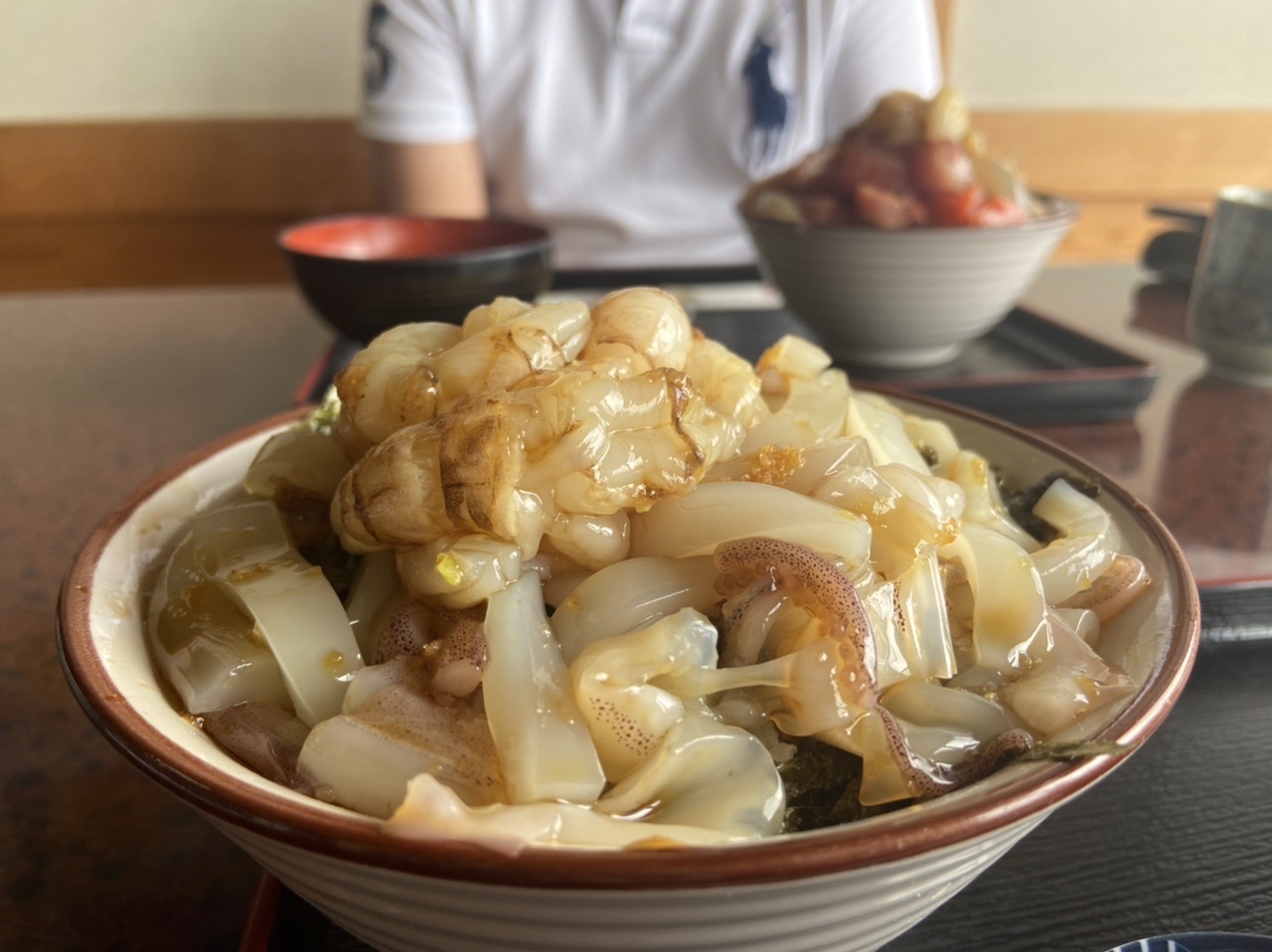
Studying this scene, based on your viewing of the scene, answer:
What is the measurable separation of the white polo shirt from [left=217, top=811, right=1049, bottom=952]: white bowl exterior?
218 centimetres

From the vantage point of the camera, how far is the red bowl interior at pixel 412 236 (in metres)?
1.71

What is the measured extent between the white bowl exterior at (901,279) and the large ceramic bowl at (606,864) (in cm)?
98

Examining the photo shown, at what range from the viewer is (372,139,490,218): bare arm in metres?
2.61

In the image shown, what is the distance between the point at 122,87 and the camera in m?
3.61

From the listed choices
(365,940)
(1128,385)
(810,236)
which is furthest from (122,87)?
(365,940)

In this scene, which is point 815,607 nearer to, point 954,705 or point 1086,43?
point 954,705

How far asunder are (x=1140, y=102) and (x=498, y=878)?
5.00 metres

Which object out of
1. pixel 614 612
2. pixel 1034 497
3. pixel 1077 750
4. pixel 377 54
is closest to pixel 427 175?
pixel 377 54

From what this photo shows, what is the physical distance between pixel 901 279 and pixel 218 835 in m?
1.20

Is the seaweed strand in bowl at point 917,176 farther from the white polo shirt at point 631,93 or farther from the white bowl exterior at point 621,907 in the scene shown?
the white bowl exterior at point 621,907

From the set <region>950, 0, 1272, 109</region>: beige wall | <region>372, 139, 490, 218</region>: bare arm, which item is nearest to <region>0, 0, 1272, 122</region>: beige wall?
<region>950, 0, 1272, 109</region>: beige wall

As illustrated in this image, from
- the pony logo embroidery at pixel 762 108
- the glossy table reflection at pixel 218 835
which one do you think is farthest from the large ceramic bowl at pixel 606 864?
the pony logo embroidery at pixel 762 108

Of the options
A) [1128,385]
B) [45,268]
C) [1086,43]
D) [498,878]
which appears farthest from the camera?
[1086,43]

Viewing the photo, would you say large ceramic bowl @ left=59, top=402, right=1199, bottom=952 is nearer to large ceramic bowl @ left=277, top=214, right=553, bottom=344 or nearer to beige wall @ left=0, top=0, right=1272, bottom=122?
large ceramic bowl @ left=277, top=214, right=553, bottom=344
